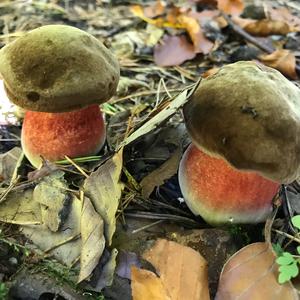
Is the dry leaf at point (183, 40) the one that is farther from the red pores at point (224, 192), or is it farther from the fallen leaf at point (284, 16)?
the red pores at point (224, 192)

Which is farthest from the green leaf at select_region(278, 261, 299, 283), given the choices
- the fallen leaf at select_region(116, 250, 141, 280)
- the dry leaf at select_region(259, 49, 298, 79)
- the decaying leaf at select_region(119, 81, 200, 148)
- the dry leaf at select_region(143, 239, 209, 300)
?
the dry leaf at select_region(259, 49, 298, 79)

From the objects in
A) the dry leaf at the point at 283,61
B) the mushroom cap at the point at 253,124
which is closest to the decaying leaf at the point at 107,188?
the mushroom cap at the point at 253,124

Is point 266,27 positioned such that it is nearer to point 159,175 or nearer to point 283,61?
point 283,61

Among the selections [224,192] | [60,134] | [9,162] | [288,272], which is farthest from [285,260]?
[9,162]

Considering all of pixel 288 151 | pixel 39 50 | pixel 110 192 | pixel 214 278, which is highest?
pixel 39 50

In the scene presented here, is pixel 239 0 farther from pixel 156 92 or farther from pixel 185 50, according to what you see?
pixel 156 92

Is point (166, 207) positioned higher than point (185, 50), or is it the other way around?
point (166, 207)

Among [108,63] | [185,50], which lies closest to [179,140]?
[108,63]

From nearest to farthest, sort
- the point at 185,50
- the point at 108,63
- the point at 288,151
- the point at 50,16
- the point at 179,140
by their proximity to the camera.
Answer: the point at 288,151
the point at 108,63
the point at 179,140
the point at 185,50
the point at 50,16
